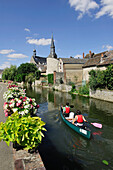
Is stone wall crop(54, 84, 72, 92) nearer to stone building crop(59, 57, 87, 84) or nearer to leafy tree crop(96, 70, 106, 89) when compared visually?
stone building crop(59, 57, 87, 84)

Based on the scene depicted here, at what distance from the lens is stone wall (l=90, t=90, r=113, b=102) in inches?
730

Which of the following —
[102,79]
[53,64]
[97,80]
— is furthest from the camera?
[53,64]

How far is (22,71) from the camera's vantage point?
53.3 m

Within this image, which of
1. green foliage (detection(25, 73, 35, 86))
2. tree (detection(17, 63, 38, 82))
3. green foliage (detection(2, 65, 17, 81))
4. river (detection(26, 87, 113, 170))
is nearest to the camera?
river (detection(26, 87, 113, 170))

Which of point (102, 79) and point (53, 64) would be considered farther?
point (53, 64)

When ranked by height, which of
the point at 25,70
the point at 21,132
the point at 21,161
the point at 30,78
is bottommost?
the point at 21,161

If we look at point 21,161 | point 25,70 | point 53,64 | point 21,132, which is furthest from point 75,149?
point 25,70

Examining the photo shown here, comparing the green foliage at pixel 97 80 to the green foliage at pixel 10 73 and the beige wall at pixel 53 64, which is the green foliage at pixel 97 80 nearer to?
the beige wall at pixel 53 64

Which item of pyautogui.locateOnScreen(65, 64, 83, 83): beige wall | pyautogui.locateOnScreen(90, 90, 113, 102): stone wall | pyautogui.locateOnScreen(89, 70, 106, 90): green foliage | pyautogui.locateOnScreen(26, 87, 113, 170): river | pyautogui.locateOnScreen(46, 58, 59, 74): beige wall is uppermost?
pyautogui.locateOnScreen(46, 58, 59, 74): beige wall

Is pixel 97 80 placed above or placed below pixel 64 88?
above

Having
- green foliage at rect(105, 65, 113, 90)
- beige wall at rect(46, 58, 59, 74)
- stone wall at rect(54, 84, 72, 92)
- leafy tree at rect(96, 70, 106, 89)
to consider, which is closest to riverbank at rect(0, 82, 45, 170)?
green foliage at rect(105, 65, 113, 90)

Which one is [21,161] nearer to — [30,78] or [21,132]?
[21,132]

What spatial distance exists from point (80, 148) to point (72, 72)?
31.4 meters

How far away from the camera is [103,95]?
19812 mm
